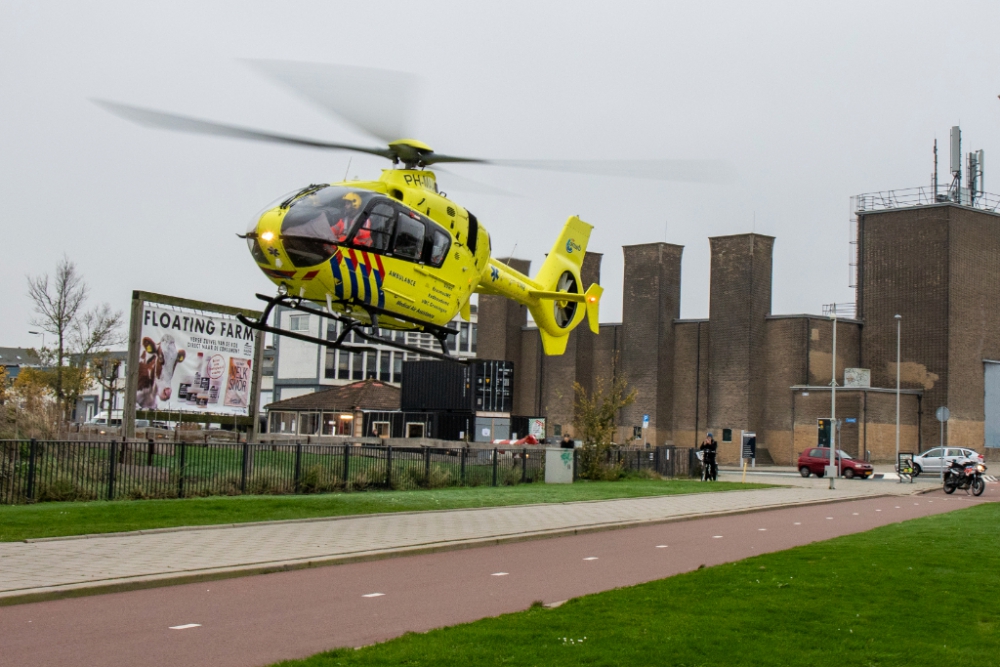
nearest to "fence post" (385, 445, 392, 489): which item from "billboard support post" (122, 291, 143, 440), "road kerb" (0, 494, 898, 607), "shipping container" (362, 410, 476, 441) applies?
"billboard support post" (122, 291, 143, 440)

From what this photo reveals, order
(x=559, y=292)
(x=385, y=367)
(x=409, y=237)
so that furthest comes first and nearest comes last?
(x=385, y=367) → (x=559, y=292) → (x=409, y=237)

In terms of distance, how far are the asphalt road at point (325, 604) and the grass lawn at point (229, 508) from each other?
4.28 meters

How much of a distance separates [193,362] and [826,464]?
32554 mm

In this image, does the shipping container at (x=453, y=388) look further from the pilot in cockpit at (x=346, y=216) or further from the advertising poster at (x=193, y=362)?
the pilot in cockpit at (x=346, y=216)

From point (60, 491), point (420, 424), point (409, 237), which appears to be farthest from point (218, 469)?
point (420, 424)

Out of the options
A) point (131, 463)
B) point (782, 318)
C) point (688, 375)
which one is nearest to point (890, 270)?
point (782, 318)

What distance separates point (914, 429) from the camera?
65562mm

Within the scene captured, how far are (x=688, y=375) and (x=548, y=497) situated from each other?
4819cm

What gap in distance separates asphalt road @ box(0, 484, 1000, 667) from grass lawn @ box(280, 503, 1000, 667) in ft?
2.78

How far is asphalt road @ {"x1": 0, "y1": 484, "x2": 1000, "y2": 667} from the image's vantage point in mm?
8023

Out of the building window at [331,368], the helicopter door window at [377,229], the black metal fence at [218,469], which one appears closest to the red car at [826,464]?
the black metal fence at [218,469]

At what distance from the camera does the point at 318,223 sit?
53.7 ft

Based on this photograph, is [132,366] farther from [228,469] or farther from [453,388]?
[453,388]

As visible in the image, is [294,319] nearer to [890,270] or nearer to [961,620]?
[890,270]
